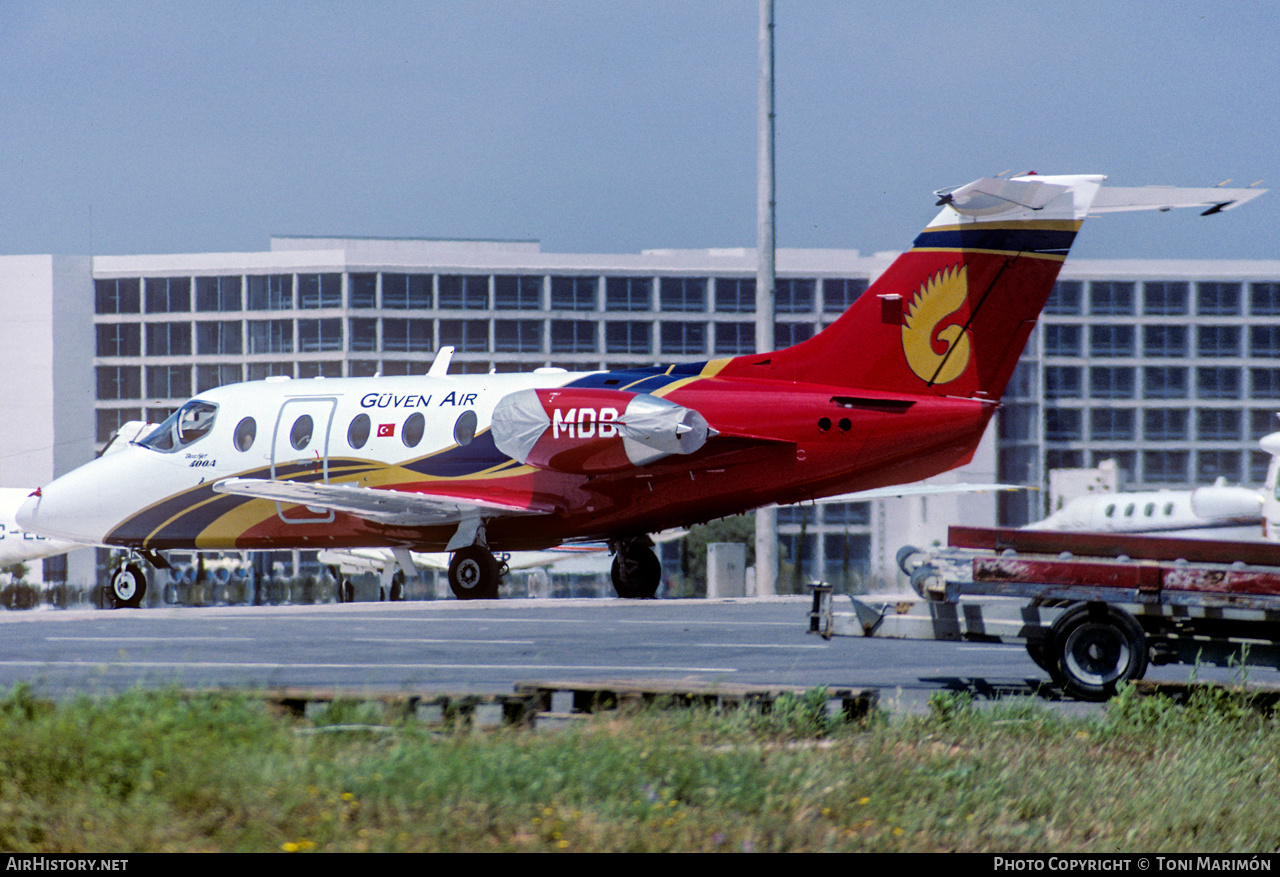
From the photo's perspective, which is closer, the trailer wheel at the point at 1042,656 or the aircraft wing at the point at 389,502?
the trailer wheel at the point at 1042,656

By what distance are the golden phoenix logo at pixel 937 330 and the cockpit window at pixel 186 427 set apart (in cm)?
1098

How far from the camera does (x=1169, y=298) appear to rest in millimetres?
101750

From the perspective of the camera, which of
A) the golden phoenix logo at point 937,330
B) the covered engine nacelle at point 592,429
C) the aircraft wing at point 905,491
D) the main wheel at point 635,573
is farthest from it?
the main wheel at point 635,573

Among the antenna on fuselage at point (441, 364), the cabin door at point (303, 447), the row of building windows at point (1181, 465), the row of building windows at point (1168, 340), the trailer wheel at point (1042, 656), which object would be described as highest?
the row of building windows at point (1168, 340)

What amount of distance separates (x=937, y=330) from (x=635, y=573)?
629cm

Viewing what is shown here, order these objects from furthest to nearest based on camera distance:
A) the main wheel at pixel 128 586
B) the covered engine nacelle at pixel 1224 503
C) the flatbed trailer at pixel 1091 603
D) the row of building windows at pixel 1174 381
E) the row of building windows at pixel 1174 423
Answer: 1. the row of building windows at pixel 1174 381
2. the row of building windows at pixel 1174 423
3. the covered engine nacelle at pixel 1224 503
4. the main wheel at pixel 128 586
5. the flatbed trailer at pixel 1091 603

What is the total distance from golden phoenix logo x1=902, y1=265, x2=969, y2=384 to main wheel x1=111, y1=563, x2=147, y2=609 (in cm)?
1243

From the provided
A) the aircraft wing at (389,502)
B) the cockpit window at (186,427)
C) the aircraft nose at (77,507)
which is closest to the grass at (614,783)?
the aircraft wing at (389,502)

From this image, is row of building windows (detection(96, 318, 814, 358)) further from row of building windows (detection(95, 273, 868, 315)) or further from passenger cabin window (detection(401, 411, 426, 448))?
passenger cabin window (detection(401, 411, 426, 448))

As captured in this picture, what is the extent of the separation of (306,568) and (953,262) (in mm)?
83869

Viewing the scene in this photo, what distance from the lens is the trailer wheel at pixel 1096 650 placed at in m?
9.70

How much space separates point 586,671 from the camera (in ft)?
34.0

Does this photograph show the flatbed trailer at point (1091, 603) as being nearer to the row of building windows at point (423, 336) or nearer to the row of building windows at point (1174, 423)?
the row of building windows at point (423, 336)

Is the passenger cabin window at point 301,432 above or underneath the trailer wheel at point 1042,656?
above
